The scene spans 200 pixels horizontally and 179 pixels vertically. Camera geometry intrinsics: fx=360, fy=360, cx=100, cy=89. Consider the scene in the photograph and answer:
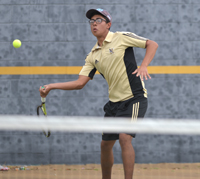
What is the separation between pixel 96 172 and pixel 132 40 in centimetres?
240

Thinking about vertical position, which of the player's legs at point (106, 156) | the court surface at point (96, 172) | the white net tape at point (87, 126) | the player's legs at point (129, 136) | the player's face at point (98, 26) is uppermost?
the player's face at point (98, 26)

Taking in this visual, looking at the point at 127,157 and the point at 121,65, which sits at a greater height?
the point at 121,65

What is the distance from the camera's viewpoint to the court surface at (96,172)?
4.93 metres

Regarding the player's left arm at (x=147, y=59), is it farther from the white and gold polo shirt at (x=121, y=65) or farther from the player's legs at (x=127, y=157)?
the player's legs at (x=127, y=157)

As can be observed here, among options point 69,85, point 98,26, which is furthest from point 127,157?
point 98,26

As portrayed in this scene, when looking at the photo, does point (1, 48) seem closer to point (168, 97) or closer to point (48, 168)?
point (48, 168)

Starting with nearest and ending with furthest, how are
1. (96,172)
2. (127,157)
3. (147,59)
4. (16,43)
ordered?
(127,157)
(147,59)
(96,172)
(16,43)

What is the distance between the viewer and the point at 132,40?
3.51 metres

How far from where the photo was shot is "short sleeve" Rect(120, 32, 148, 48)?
3.47 meters

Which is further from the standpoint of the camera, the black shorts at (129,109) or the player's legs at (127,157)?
the black shorts at (129,109)

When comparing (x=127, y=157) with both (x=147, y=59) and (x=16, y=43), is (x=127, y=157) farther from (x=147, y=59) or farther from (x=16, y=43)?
(x=16, y=43)

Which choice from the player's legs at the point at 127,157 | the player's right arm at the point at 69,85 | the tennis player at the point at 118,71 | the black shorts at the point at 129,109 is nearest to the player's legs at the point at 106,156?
the tennis player at the point at 118,71

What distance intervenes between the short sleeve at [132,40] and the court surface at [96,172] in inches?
82.1

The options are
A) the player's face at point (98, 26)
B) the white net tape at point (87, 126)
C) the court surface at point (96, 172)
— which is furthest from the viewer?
the court surface at point (96, 172)
